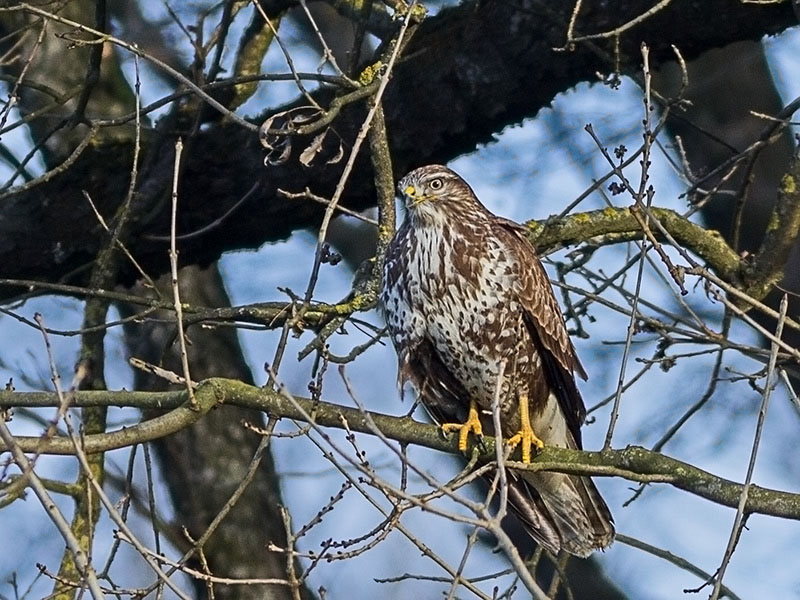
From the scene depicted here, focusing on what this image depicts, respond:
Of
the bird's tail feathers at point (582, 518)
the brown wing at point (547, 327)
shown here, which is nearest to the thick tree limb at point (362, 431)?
the brown wing at point (547, 327)

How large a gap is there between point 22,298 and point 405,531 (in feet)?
8.67

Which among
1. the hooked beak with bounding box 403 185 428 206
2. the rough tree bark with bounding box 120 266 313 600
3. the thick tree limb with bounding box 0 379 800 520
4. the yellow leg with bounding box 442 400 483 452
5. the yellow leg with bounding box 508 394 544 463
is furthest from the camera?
the rough tree bark with bounding box 120 266 313 600

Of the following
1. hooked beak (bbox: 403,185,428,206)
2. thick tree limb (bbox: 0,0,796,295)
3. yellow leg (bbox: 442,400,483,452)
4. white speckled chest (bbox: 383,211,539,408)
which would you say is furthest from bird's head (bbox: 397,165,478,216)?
yellow leg (bbox: 442,400,483,452)

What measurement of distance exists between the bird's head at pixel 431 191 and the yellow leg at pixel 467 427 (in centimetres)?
82

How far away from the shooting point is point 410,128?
5719mm

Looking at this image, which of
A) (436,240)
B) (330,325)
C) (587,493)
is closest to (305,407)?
(330,325)

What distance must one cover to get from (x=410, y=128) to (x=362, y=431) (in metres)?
2.05

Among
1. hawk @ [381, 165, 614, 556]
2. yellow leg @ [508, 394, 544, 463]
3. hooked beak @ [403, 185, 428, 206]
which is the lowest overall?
yellow leg @ [508, 394, 544, 463]

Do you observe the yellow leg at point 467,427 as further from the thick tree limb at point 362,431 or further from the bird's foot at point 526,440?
the thick tree limb at point 362,431

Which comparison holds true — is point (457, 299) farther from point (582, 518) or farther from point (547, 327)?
point (582, 518)

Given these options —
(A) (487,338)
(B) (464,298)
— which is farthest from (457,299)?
(A) (487,338)

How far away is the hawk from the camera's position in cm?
507

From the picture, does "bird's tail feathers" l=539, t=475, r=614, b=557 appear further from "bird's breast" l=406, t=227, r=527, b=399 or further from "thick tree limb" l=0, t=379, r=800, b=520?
"thick tree limb" l=0, t=379, r=800, b=520

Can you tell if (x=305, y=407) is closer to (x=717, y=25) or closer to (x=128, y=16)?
(x=717, y=25)
